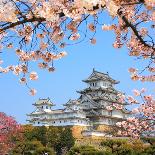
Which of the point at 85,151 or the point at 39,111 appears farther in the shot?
the point at 39,111

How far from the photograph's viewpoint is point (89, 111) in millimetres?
53000

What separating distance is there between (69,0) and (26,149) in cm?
2508

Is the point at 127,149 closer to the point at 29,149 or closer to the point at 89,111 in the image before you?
the point at 29,149

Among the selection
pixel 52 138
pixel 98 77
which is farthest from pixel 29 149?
pixel 98 77

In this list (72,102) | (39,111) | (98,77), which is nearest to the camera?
(72,102)

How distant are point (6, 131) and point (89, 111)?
27.4 meters

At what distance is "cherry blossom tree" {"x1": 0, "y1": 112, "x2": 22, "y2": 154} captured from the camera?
2542 centimetres

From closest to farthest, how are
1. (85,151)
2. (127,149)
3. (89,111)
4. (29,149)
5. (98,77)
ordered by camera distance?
(127,149) < (85,151) < (29,149) < (89,111) < (98,77)

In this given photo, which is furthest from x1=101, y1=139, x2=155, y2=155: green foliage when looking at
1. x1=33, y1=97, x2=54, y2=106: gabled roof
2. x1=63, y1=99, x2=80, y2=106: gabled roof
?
x1=33, y1=97, x2=54, y2=106: gabled roof

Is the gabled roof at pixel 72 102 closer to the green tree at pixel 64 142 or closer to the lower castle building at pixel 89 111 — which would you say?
the lower castle building at pixel 89 111

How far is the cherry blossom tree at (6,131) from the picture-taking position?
25.4 metres

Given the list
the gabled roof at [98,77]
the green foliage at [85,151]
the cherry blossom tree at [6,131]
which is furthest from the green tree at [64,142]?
the gabled roof at [98,77]

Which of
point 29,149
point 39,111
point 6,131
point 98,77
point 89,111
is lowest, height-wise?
point 29,149

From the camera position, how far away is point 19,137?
2908 centimetres
